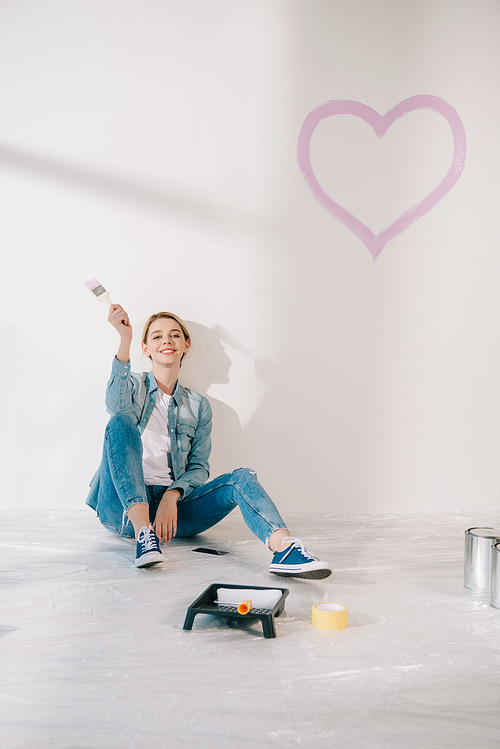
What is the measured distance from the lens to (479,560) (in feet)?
Answer: 4.38

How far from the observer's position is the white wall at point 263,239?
7.05ft

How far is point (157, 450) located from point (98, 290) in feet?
2.11

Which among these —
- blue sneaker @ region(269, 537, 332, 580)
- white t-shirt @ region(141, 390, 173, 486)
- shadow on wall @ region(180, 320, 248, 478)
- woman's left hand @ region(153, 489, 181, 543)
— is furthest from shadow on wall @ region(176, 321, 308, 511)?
blue sneaker @ region(269, 537, 332, 580)

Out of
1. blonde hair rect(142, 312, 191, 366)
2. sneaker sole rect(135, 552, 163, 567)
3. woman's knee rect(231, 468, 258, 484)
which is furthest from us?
blonde hair rect(142, 312, 191, 366)

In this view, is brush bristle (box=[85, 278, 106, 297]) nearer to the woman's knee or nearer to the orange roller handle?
the woman's knee

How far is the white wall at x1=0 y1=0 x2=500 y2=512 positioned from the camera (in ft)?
7.05

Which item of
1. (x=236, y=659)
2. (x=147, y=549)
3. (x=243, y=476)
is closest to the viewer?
(x=236, y=659)

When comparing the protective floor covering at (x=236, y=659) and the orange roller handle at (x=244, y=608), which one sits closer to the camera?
the protective floor covering at (x=236, y=659)

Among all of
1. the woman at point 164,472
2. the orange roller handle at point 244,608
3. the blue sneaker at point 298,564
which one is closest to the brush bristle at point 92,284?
the woman at point 164,472

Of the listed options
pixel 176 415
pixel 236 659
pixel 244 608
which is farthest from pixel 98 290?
pixel 236 659

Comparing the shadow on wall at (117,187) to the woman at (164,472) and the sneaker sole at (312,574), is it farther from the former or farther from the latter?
the sneaker sole at (312,574)

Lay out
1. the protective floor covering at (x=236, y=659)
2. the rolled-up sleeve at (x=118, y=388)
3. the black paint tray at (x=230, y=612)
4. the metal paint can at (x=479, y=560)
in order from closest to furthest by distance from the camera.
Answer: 1. the protective floor covering at (x=236, y=659)
2. the black paint tray at (x=230, y=612)
3. the metal paint can at (x=479, y=560)
4. the rolled-up sleeve at (x=118, y=388)

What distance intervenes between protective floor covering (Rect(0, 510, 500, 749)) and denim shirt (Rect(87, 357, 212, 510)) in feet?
1.06

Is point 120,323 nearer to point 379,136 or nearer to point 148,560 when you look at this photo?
point 148,560
